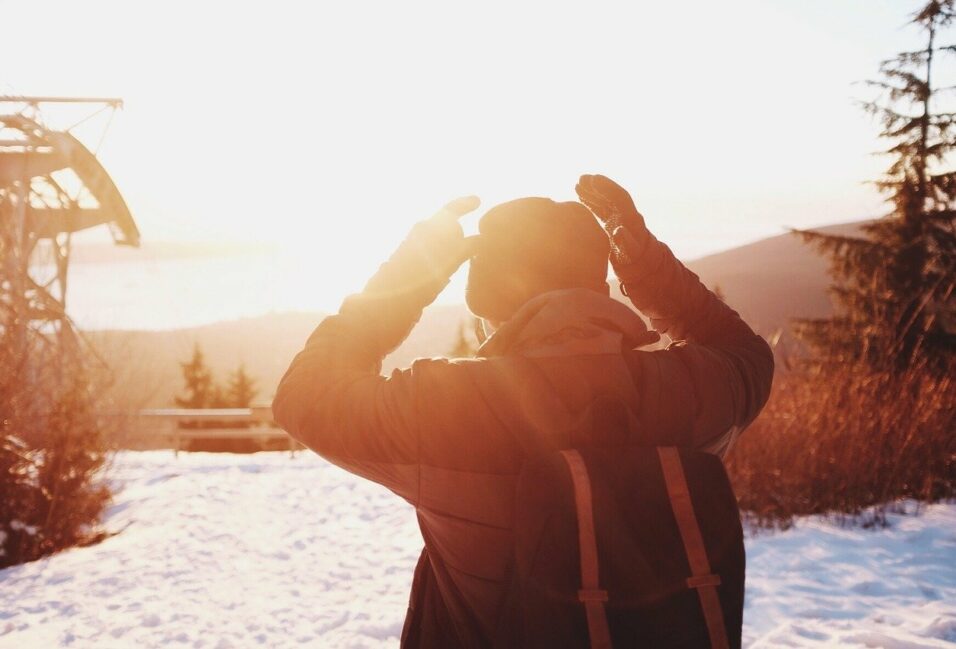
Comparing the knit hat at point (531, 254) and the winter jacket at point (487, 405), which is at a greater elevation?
the knit hat at point (531, 254)

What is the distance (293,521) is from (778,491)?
190 inches

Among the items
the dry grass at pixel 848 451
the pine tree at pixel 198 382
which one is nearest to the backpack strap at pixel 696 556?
the dry grass at pixel 848 451

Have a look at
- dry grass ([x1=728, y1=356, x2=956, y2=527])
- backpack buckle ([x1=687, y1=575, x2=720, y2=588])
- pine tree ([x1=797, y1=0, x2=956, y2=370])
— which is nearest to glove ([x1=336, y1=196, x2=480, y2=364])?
backpack buckle ([x1=687, y1=575, x2=720, y2=588])

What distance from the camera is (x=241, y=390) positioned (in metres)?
33.2

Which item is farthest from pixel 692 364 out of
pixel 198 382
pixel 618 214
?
pixel 198 382

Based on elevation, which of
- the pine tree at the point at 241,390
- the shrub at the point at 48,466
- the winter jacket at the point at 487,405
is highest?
the winter jacket at the point at 487,405

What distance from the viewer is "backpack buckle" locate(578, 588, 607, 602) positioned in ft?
3.35

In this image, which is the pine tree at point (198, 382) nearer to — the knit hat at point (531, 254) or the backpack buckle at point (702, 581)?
the knit hat at point (531, 254)

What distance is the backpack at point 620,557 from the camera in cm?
103

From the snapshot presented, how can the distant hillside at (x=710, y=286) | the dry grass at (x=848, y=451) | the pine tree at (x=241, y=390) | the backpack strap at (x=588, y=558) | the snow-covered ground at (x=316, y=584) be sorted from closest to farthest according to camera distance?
1. the backpack strap at (x=588, y=558)
2. the snow-covered ground at (x=316, y=584)
3. the dry grass at (x=848, y=451)
4. the distant hillside at (x=710, y=286)
5. the pine tree at (x=241, y=390)

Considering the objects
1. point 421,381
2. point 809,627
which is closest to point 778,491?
point 809,627

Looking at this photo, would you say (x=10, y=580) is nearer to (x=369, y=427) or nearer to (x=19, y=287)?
(x=19, y=287)

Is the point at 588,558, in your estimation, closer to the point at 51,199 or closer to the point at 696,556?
the point at 696,556

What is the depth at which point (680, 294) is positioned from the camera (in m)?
1.47
